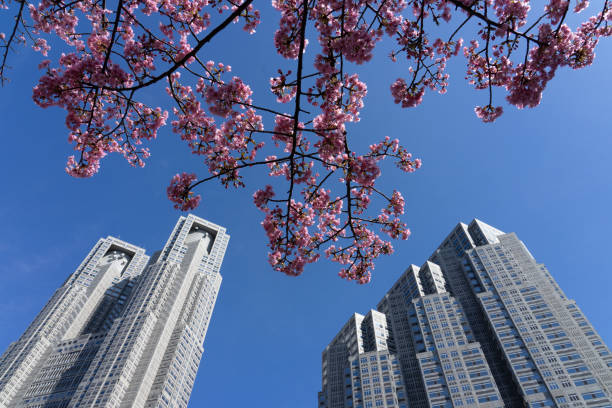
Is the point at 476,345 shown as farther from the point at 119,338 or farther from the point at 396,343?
the point at 119,338

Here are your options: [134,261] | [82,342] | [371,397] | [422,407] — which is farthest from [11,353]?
[422,407]

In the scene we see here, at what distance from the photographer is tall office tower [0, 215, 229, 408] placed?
240 feet

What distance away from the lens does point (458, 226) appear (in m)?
104

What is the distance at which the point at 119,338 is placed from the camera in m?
80.6

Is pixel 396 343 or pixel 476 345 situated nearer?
pixel 476 345

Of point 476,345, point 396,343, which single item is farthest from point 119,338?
point 476,345

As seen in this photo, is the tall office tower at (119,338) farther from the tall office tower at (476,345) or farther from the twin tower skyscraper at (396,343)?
the tall office tower at (476,345)

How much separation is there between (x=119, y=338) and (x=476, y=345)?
260ft

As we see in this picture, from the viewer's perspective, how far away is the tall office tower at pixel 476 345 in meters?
55.9

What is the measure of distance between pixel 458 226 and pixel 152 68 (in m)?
110

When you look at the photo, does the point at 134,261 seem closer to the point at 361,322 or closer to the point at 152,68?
the point at 361,322

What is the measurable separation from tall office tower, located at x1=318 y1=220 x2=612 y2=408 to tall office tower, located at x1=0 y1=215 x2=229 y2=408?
37308mm

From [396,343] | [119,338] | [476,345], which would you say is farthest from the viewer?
[396,343]

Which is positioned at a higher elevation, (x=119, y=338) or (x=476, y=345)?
(x=119, y=338)
